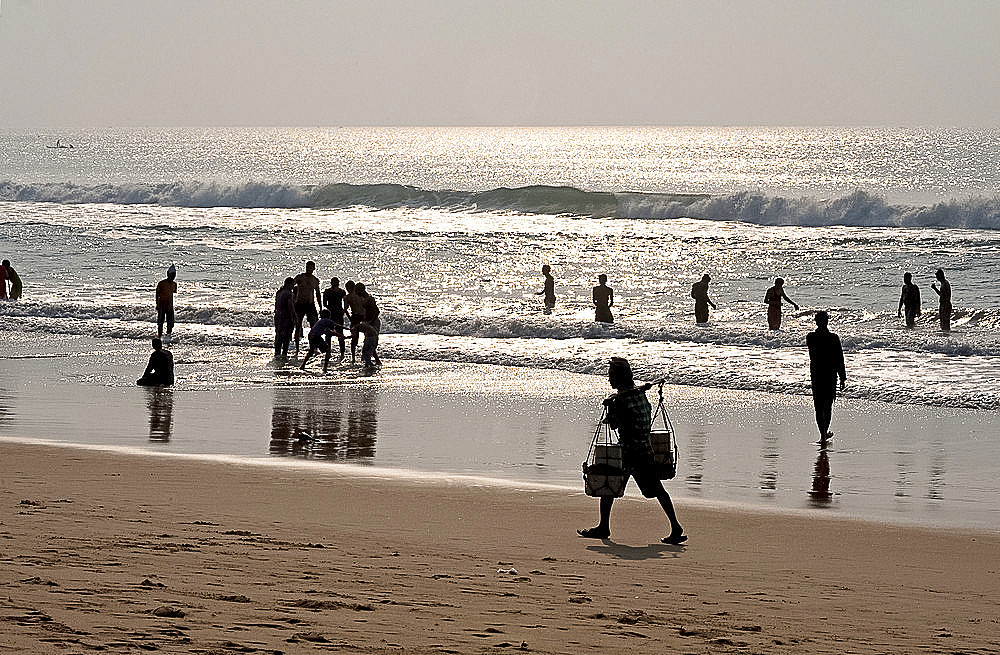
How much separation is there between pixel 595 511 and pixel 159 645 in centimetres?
449

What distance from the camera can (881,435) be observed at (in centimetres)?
1277

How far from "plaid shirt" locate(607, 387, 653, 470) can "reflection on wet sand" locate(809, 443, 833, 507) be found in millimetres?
2406

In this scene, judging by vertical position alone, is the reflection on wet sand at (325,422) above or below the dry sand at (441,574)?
above

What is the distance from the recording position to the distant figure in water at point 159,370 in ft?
50.6

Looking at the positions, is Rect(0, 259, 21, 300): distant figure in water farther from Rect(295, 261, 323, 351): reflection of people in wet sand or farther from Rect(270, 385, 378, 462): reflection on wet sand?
→ Rect(270, 385, 378, 462): reflection on wet sand

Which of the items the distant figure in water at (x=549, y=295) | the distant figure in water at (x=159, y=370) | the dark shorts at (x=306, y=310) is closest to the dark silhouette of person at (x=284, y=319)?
the dark shorts at (x=306, y=310)

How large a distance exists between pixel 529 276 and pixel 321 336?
16.3 metres

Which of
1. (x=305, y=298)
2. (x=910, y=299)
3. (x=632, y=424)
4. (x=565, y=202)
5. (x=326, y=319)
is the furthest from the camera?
(x=565, y=202)

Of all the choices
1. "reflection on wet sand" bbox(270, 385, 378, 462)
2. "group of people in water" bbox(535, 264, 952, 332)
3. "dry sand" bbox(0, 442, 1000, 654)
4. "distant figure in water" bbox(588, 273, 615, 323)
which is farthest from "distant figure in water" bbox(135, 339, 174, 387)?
"distant figure in water" bbox(588, 273, 615, 323)

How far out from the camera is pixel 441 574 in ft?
21.0

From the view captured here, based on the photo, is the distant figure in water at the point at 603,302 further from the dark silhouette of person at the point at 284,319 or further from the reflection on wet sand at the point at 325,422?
the reflection on wet sand at the point at 325,422

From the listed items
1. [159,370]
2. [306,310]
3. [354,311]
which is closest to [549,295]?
[306,310]

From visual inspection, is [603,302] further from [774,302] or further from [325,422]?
[325,422]

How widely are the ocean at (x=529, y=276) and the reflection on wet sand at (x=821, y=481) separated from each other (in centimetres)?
44
